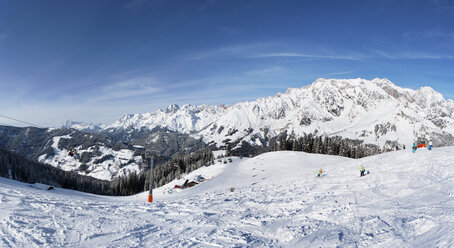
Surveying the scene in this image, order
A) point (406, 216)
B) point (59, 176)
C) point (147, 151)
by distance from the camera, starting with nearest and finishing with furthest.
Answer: point (406, 216), point (147, 151), point (59, 176)

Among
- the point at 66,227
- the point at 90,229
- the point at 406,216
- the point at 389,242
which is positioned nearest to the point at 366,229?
the point at 389,242

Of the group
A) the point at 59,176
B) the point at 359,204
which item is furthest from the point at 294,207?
the point at 59,176

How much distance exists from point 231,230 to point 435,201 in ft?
35.7

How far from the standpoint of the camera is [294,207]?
1323 cm

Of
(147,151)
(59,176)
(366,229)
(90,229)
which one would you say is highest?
(147,151)

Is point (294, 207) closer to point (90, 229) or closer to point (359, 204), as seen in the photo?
point (359, 204)

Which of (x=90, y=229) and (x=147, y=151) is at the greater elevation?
(x=147, y=151)

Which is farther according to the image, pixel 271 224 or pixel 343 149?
pixel 343 149

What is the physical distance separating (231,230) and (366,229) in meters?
5.26

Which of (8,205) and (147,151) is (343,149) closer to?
(147,151)

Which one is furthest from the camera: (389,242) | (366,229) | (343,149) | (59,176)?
(59,176)

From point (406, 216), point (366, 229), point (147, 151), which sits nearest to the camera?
point (366, 229)

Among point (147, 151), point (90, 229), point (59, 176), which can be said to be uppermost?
point (147, 151)

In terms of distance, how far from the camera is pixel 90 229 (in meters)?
8.88
